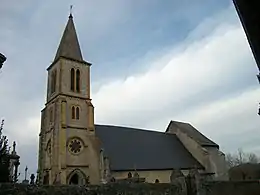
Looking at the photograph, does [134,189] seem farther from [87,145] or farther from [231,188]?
[87,145]

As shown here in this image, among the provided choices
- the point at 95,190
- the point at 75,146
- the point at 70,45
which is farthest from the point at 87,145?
the point at 95,190

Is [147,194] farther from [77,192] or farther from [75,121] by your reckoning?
[75,121]

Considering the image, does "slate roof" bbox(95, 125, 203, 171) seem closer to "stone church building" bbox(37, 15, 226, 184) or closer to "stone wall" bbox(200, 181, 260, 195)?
"stone church building" bbox(37, 15, 226, 184)

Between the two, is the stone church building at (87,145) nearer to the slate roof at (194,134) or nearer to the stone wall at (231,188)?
the slate roof at (194,134)

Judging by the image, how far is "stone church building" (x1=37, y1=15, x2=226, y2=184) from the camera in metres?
31.0

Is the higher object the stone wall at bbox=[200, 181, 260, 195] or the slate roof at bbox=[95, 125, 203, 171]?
the slate roof at bbox=[95, 125, 203, 171]

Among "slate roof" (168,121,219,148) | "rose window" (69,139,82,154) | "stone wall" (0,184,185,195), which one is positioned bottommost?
"stone wall" (0,184,185,195)

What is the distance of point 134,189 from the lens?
14781mm

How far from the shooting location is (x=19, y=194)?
1166 centimetres

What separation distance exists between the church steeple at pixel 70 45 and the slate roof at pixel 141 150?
9556mm

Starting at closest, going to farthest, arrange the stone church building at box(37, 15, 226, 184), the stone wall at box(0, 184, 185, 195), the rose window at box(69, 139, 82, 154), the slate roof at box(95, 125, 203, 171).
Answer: the stone wall at box(0, 184, 185, 195) < the stone church building at box(37, 15, 226, 184) < the rose window at box(69, 139, 82, 154) < the slate roof at box(95, 125, 203, 171)

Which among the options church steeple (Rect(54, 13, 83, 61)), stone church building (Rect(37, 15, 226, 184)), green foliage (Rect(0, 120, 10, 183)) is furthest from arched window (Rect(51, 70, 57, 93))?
green foliage (Rect(0, 120, 10, 183))

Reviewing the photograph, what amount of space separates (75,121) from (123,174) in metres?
8.10

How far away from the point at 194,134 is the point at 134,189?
93.9ft
